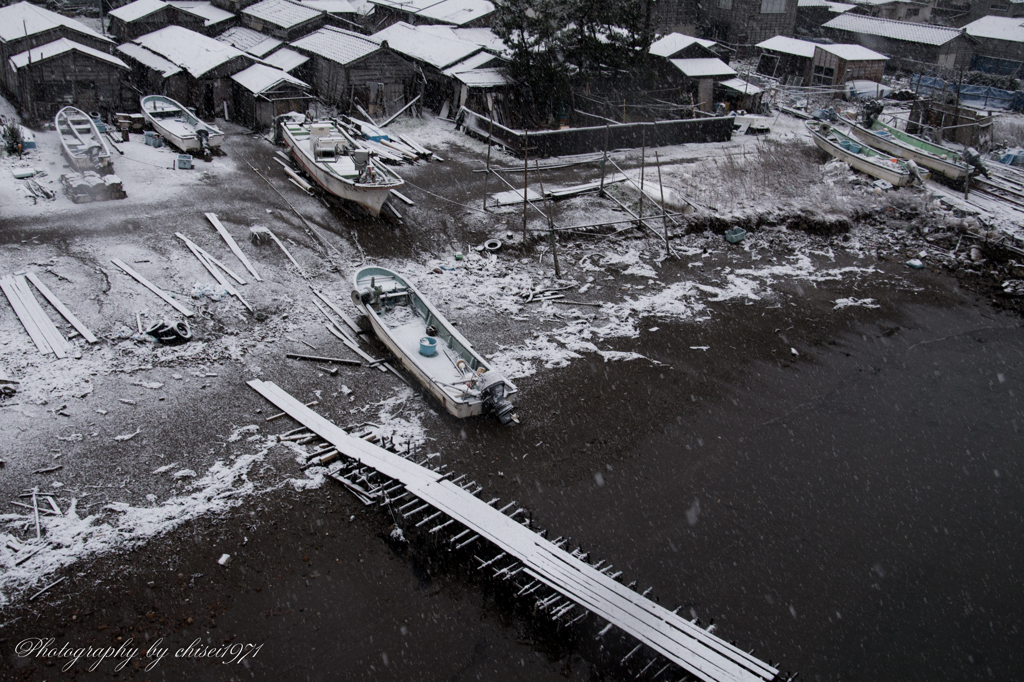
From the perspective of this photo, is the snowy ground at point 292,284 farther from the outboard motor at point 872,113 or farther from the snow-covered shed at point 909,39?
the snow-covered shed at point 909,39

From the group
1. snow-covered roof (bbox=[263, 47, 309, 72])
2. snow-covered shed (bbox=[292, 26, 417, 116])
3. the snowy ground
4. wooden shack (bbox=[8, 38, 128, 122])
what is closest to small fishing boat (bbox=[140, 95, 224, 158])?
the snowy ground

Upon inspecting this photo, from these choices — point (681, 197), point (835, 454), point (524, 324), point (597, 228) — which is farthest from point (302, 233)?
point (835, 454)

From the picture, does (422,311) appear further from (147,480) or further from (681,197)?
(681,197)

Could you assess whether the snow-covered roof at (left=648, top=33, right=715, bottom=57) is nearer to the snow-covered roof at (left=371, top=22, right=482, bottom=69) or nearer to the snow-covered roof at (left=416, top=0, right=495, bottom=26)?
the snow-covered roof at (left=371, top=22, right=482, bottom=69)

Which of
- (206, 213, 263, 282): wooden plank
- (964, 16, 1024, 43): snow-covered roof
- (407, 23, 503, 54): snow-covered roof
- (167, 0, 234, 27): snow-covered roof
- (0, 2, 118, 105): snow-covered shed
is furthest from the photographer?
(964, 16, 1024, 43): snow-covered roof

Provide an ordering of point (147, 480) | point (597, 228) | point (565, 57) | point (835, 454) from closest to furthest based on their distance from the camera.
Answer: point (147, 480) < point (835, 454) < point (597, 228) < point (565, 57)

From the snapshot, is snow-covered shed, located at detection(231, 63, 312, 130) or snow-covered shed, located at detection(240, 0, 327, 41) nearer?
snow-covered shed, located at detection(231, 63, 312, 130)

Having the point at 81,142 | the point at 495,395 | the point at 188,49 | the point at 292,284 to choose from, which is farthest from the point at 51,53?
the point at 495,395
